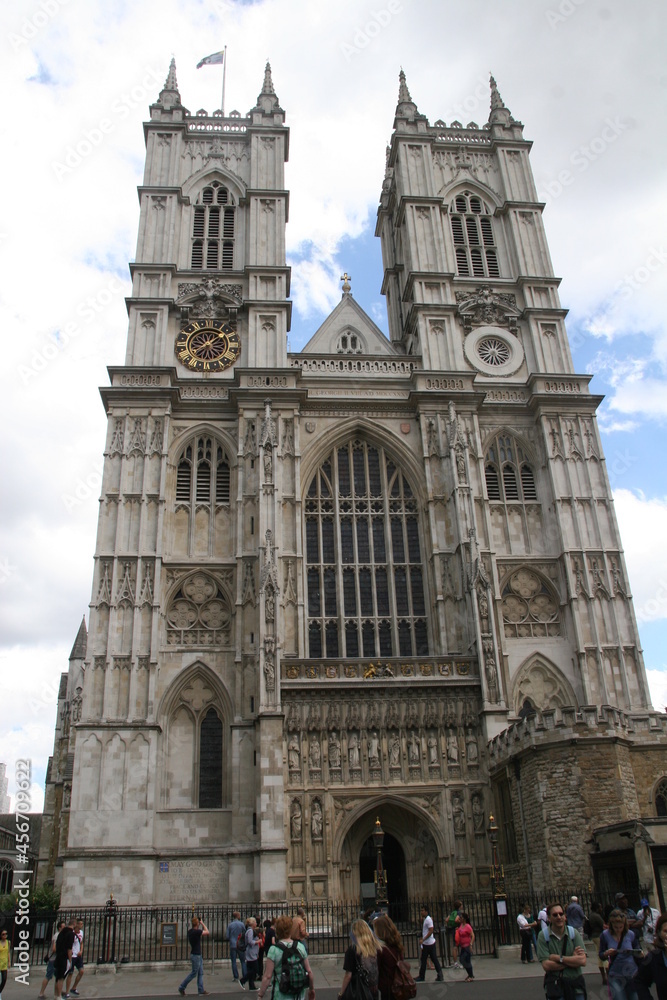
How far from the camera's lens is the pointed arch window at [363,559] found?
28.0 m

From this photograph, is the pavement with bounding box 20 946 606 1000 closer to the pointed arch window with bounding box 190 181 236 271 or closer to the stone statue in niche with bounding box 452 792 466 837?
the stone statue in niche with bounding box 452 792 466 837

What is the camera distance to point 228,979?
16.3m

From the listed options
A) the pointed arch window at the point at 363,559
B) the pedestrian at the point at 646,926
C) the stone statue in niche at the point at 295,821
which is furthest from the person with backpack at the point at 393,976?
the pointed arch window at the point at 363,559

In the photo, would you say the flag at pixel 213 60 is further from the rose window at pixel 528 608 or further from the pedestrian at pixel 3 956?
the pedestrian at pixel 3 956

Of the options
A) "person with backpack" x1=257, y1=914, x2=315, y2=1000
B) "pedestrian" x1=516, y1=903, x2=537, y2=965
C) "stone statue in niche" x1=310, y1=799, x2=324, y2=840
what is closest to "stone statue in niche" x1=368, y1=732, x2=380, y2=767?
"stone statue in niche" x1=310, y1=799, x2=324, y2=840

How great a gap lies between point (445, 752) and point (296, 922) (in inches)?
689

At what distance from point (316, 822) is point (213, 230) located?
23814mm

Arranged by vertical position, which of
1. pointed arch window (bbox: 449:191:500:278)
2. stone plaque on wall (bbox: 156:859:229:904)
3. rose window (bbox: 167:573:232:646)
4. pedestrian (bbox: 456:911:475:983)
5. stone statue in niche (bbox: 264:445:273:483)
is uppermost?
pointed arch window (bbox: 449:191:500:278)

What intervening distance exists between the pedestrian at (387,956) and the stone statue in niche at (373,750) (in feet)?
56.5

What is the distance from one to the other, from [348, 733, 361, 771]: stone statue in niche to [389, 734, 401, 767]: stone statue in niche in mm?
936

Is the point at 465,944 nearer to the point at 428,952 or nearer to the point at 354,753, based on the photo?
the point at 428,952

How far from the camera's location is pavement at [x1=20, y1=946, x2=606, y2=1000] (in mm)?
13211

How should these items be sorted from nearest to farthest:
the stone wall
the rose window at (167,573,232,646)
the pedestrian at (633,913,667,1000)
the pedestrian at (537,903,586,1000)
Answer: the pedestrian at (633,913,667,1000) < the pedestrian at (537,903,586,1000) < the stone wall < the rose window at (167,573,232,646)

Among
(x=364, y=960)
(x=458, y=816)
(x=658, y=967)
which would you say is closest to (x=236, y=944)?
(x=458, y=816)
